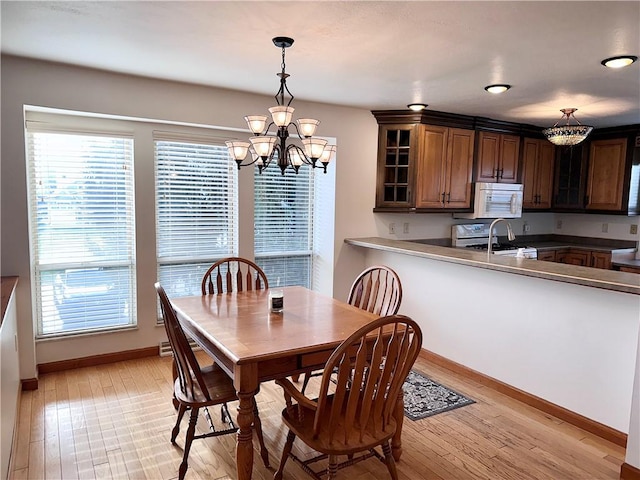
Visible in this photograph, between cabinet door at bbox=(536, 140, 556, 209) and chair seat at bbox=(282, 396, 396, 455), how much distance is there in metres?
4.48

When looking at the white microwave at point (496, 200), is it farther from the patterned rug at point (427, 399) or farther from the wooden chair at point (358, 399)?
the wooden chair at point (358, 399)

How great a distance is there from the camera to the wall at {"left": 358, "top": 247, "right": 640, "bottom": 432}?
2494 mm

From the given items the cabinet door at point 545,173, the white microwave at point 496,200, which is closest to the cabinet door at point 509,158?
the white microwave at point 496,200

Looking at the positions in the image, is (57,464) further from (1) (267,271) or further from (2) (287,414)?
(1) (267,271)

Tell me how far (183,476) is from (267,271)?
2.44m

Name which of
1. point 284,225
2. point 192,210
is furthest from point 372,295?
point 192,210

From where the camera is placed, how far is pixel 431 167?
443 cm

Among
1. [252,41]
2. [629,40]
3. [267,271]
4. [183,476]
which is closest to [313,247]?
[267,271]

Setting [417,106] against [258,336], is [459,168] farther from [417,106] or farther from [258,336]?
[258,336]

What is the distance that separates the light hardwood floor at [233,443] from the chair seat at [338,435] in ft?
1.71

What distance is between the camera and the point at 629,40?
7.48 ft

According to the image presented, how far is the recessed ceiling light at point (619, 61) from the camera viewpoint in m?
2.55

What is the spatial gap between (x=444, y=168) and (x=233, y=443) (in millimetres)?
3383

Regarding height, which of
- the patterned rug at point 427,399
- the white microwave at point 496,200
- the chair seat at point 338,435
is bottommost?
the patterned rug at point 427,399
